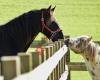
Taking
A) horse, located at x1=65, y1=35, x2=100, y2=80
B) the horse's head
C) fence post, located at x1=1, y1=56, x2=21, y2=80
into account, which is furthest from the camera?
horse, located at x1=65, y1=35, x2=100, y2=80

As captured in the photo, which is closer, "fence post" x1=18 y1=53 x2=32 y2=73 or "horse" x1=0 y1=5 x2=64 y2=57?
"fence post" x1=18 y1=53 x2=32 y2=73

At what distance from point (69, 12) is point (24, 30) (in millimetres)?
10507

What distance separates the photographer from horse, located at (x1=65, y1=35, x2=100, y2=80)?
21.2 ft

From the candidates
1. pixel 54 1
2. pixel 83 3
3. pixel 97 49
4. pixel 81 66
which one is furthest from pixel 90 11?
pixel 97 49

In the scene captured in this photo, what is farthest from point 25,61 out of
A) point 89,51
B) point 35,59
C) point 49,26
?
point 89,51

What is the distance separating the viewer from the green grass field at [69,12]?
15.7 metres

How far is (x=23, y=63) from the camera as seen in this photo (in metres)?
2.25

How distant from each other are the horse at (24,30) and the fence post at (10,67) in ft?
8.92

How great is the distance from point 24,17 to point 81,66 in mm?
2831

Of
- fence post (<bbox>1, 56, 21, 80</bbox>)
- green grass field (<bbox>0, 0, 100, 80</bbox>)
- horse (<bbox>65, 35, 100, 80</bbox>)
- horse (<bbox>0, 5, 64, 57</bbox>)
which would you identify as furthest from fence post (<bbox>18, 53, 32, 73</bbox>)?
green grass field (<bbox>0, 0, 100, 80</bbox>)

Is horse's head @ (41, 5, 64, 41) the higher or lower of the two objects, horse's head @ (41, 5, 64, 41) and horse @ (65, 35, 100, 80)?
the higher

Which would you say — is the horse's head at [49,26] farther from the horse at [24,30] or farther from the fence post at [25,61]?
the fence post at [25,61]

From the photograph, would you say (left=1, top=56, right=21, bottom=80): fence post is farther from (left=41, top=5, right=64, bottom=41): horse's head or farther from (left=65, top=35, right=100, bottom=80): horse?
(left=65, top=35, right=100, bottom=80): horse

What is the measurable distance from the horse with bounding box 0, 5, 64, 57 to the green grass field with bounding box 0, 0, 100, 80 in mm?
9214
